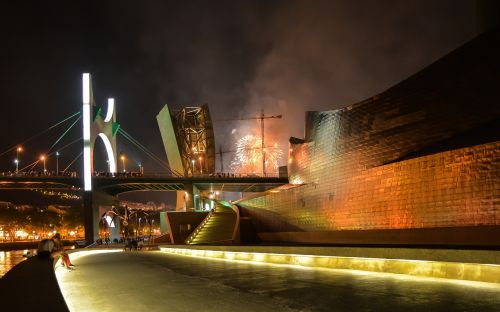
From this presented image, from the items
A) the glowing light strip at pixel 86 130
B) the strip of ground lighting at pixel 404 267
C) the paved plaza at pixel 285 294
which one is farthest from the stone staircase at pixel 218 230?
the glowing light strip at pixel 86 130

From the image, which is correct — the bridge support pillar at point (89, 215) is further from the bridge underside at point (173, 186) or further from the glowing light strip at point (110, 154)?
the glowing light strip at point (110, 154)

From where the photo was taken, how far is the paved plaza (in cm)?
514

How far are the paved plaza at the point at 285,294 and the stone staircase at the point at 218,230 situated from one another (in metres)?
16.6

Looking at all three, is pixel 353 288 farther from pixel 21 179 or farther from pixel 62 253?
pixel 21 179

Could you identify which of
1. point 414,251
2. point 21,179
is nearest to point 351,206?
point 414,251

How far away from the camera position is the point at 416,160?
47.0ft

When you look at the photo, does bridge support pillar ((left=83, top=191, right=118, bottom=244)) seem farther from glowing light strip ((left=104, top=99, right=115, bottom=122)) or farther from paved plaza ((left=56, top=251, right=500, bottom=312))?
paved plaza ((left=56, top=251, right=500, bottom=312))

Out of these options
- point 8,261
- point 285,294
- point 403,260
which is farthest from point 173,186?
point 285,294

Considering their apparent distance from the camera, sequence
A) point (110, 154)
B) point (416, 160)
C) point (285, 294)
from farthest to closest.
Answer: point (110, 154) < point (416, 160) < point (285, 294)

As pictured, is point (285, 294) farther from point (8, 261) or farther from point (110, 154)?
point (110, 154)

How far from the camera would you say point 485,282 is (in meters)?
6.62

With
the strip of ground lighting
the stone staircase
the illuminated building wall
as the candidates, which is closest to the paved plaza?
the strip of ground lighting

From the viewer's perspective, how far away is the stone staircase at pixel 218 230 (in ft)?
85.6

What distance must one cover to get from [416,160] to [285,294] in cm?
958
